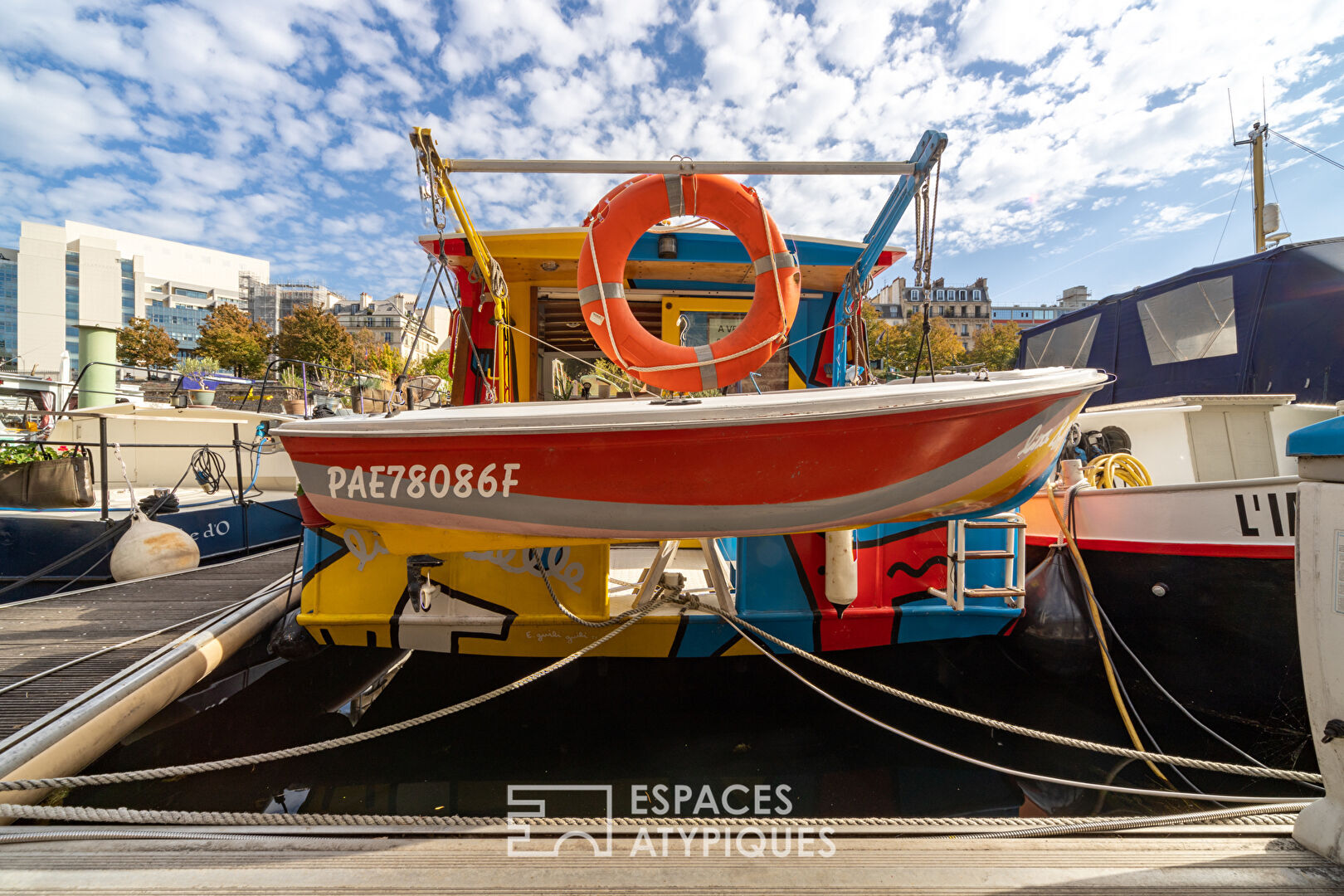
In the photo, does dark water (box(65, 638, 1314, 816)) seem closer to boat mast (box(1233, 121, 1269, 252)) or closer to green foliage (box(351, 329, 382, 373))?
boat mast (box(1233, 121, 1269, 252))

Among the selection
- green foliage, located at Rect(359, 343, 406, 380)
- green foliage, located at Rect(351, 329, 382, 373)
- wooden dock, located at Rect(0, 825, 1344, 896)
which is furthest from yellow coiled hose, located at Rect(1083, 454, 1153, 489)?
green foliage, located at Rect(351, 329, 382, 373)

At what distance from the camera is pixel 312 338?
27438 millimetres

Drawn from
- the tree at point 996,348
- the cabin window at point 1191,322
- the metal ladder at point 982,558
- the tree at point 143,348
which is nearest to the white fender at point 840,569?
the metal ladder at point 982,558

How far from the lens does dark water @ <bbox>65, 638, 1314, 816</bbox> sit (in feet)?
7.93

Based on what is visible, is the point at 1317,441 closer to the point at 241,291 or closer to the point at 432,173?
the point at 432,173

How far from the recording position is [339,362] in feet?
95.8

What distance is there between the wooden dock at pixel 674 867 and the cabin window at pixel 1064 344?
8595 mm

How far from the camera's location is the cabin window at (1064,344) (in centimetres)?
812

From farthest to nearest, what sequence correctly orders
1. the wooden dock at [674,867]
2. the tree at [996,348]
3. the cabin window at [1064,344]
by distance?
the tree at [996,348]
the cabin window at [1064,344]
the wooden dock at [674,867]

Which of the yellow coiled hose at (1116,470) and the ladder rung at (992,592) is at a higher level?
the yellow coiled hose at (1116,470)

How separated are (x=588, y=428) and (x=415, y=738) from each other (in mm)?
2266

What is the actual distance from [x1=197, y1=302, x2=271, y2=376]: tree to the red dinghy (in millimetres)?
32291

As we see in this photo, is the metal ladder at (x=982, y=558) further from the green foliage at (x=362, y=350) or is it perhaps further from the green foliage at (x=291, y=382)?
the green foliage at (x=362, y=350)

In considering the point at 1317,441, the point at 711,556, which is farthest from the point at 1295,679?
the point at 711,556
